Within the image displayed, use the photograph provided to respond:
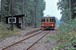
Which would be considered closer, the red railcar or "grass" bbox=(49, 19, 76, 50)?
"grass" bbox=(49, 19, 76, 50)

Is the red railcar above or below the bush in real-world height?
above

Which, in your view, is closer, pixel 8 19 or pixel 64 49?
pixel 64 49

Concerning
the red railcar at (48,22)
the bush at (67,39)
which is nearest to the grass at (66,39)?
the bush at (67,39)

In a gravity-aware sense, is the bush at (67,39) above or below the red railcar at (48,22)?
below

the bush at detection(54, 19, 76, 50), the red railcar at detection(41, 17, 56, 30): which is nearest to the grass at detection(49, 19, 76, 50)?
the bush at detection(54, 19, 76, 50)

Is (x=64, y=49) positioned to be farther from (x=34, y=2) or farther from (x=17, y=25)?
(x=34, y=2)

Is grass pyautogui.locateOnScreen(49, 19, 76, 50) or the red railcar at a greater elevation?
the red railcar

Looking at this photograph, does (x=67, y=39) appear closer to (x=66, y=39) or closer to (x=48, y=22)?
(x=66, y=39)

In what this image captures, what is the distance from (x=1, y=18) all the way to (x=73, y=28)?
3417 centimetres

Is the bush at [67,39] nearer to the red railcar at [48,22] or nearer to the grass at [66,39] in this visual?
the grass at [66,39]

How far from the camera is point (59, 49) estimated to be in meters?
11.5

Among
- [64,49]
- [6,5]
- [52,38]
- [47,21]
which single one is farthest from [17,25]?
[64,49]

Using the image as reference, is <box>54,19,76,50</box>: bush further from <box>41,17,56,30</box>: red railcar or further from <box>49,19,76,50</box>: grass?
<box>41,17,56,30</box>: red railcar

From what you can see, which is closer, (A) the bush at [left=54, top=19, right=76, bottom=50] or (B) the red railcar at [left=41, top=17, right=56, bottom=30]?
(A) the bush at [left=54, top=19, right=76, bottom=50]
